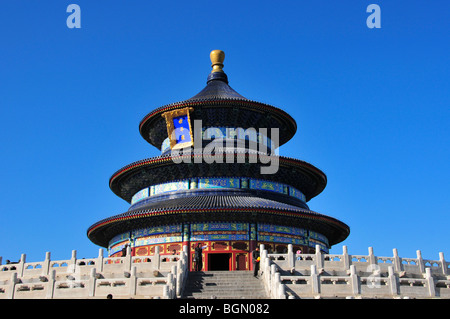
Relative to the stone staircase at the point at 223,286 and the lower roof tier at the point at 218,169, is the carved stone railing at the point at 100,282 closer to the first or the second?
the stone staircase at the point at 223,286

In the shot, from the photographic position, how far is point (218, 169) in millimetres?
32406

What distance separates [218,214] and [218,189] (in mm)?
2689

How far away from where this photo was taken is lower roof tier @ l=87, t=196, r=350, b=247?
2880 cm

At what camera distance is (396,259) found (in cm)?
2239

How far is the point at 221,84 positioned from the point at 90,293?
79.5 ft

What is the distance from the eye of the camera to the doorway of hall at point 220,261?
29.7 meters

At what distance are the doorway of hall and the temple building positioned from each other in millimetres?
55

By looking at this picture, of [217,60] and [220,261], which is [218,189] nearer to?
[220,261]

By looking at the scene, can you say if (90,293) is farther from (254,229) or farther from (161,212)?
(254,229)

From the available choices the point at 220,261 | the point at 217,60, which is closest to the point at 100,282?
the point at 220,261

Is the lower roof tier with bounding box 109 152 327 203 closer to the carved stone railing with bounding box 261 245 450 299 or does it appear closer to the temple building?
the temple building

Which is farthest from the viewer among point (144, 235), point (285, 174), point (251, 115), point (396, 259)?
point (251, 115)
